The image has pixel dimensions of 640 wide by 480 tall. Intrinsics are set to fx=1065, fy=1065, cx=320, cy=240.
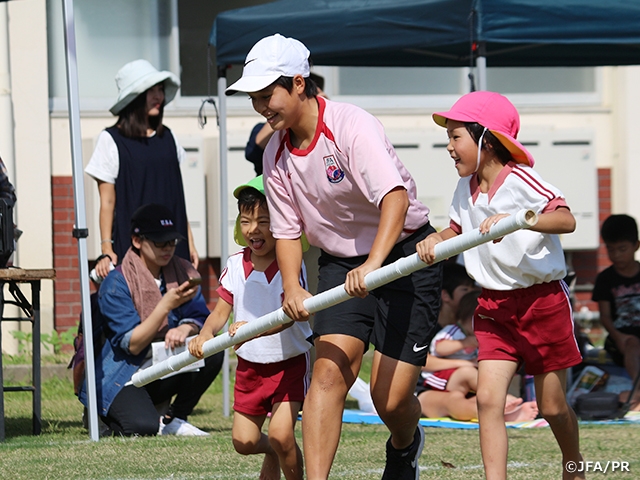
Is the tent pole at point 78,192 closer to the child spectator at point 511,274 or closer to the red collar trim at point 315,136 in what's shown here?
→ the red collar trim at point 315,136

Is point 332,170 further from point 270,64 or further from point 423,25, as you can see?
point 423,25

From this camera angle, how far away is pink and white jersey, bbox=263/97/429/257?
3.94m

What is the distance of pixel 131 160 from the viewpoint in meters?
6.58

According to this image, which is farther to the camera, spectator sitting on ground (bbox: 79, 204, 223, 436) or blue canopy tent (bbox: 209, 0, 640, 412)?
blue canopy tent (bbox: 209, 0, 640, 412)

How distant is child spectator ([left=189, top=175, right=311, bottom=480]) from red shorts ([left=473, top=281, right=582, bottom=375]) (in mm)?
788

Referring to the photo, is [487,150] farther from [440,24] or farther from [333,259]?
[440,24]

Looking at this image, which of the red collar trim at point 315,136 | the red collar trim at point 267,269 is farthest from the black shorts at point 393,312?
the red collar trim at point 315,136

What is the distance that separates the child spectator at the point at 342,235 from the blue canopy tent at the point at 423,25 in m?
2.55

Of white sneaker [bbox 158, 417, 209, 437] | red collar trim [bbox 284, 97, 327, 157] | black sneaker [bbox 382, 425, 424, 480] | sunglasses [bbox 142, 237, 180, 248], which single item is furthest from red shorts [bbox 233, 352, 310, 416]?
sunglasses [bbox 142, 237, 180, 248]

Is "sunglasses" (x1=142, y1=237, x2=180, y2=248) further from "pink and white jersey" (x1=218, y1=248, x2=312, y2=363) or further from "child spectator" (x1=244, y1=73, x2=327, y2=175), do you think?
"pink and white jersey" (x1=218, y1=248, x2=312, y2=363)

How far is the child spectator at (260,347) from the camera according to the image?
4.40 m

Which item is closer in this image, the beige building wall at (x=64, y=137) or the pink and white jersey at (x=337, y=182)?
the pink and white jersey at (x=337, y=182)

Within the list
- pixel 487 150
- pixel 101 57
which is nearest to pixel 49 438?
pixel 487 150
